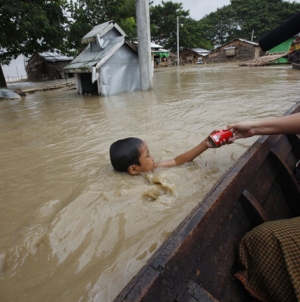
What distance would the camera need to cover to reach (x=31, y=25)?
42.5 ft

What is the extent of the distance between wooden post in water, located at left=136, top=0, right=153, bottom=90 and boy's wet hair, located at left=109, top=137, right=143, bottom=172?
798 centimetres

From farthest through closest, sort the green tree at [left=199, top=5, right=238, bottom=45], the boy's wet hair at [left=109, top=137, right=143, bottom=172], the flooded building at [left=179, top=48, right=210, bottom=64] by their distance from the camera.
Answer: the green tree at [left=199, top=5, right=238, bottom=45]
the flooded building at [left=179, top=48, right=210, bottom=64]
the boy's wet hair at [left=109, top=137, right=143, bottom=172]

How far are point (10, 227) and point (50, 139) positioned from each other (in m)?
2.66

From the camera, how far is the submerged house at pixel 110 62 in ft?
30.1

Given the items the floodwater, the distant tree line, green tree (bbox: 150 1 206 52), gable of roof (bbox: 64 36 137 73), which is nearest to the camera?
the floodwater

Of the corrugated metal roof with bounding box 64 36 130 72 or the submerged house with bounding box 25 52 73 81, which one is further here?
the submerged house with bounding box 25 52 73 81

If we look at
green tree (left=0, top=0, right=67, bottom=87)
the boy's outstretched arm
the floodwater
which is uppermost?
green tree (left=0, top=0, right=67, bottom=87)

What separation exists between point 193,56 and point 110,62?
3460 cm

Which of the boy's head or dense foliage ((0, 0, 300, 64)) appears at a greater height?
dense foliage ((0, 0, 300, 64))

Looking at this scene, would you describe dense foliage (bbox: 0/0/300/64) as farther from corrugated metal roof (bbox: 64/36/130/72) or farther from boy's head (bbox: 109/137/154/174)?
boy's head (bbox: 109/137/154/174)

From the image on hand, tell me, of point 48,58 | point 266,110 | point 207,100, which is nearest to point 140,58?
point 207,100

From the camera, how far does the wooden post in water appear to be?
30.2ft

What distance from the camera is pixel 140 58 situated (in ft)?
32.4

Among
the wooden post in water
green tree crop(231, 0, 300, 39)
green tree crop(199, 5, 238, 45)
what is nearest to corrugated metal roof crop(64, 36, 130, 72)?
the wooden post in water
